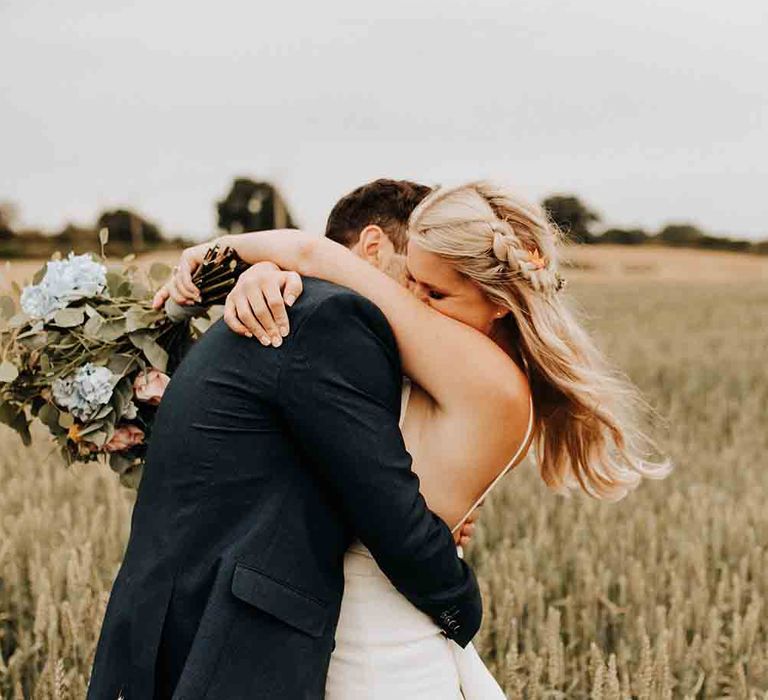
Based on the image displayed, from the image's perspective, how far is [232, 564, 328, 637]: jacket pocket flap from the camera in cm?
189

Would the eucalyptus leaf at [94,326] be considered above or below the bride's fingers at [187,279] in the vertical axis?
below

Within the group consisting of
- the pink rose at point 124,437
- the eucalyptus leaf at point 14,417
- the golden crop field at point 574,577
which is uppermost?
the pink rose at point 124,437

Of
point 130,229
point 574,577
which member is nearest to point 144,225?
point 130,229

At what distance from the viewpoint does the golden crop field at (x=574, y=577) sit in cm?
322

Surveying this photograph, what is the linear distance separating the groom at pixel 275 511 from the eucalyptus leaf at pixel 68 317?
2.15 feet

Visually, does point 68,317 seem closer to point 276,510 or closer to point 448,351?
point 276,510

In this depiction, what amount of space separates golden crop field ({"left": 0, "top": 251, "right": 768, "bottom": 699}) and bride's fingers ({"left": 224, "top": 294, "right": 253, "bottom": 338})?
2.97 feet

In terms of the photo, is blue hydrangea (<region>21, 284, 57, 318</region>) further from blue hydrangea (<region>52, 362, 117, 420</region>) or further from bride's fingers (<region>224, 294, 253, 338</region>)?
bride's fingers (<region>224, 294, 253, 338</region>)

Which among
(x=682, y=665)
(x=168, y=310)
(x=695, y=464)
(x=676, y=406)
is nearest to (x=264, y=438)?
(x=168, y=310)

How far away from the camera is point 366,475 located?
6.08 feet

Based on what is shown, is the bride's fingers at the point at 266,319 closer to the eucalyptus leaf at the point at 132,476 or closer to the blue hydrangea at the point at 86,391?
the blue hydrangea at the point at 86,391

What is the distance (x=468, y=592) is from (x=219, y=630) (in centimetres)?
46

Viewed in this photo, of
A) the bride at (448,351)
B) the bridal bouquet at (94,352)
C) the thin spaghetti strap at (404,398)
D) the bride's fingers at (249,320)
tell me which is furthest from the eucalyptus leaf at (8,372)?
the thin spaghetti strap at (404,398)

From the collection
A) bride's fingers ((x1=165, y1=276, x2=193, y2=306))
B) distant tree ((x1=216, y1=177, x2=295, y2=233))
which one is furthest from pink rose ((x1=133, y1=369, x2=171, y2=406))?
distant tree ((x1=216, y1=177, x2=295, y2=233))
